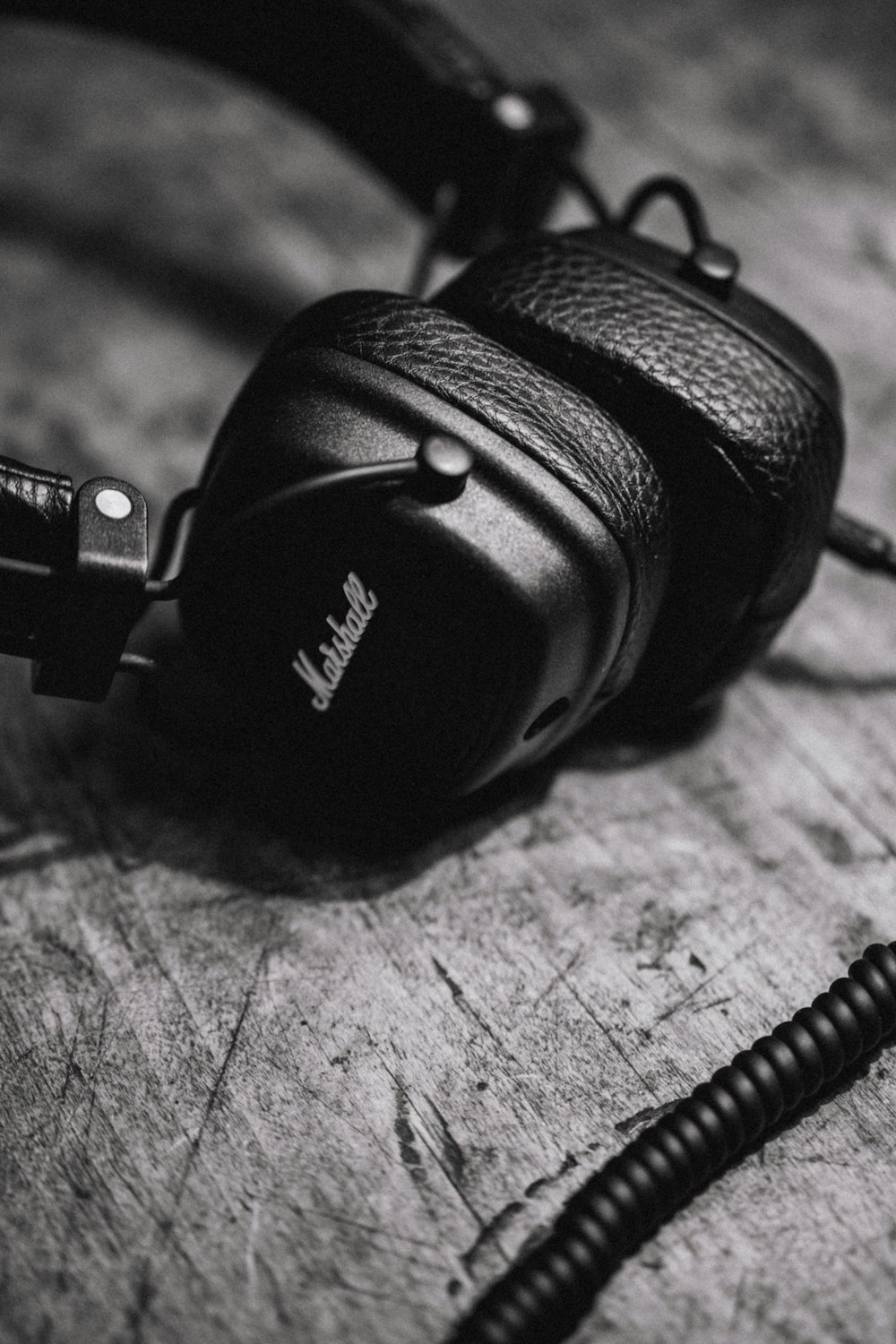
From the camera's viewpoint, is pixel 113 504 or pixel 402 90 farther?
pixel 402 90

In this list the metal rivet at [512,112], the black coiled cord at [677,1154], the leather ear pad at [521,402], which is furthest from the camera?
the metal rivet at [512,112]

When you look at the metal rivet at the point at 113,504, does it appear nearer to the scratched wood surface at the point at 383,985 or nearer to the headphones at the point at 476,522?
the headphones at the point at 476,522

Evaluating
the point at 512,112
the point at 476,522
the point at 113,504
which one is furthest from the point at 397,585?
the point at 512,112

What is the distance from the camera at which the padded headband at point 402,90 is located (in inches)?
44.3

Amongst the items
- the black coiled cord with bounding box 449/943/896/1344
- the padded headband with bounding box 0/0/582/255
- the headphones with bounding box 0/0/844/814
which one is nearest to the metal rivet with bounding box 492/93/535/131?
the padded headband with bounding box 0/0/582/255

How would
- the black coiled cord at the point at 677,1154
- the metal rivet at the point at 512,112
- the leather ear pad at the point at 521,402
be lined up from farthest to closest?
the metal rivet at the point at 512,112
the leather ear pad at the point at 521,402
the black coiled cord at the point at 677,1154

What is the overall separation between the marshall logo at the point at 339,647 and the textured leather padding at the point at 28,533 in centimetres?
15

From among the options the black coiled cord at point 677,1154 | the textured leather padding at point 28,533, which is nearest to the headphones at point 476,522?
the textured leather padding at point 28,533

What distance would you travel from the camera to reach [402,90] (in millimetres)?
1162

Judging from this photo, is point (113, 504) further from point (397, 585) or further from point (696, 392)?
point (696, 392)

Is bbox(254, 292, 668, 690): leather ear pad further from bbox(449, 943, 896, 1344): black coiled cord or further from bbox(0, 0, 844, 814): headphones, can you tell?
bbox(449, 943, 896, 1344): black coiled cord

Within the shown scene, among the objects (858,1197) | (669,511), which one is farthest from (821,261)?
(858,1197)

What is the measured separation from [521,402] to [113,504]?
0.78 ft

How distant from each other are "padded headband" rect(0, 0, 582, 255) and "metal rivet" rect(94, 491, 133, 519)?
559 mm
